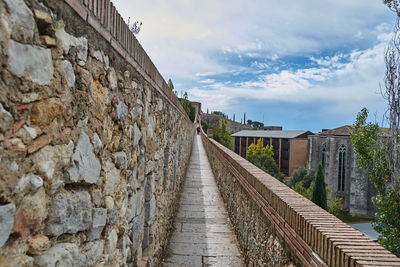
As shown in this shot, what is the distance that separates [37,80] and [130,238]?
1698 millimetres

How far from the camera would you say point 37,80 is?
1.08m

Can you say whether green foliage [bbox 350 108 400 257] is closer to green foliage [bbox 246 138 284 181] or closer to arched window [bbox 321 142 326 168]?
green foliage [bbox 246 138 284 181]

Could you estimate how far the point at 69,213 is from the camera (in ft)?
4.37

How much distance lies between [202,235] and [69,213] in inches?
160

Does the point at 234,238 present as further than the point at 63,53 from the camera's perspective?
Yes

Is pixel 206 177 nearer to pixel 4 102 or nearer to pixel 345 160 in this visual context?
pixel 4 102

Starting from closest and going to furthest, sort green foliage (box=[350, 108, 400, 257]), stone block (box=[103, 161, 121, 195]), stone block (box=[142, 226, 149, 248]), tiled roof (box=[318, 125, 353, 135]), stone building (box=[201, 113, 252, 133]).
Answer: stone block (box=[103, 161, 121, 195]) → stone block (box=[142, 226, 149, 248]) → green foliage (box=[350, 108, 400, 257]) → tiled roof (box=[318, 125, 353, 135]) → stone building (box=[201, 113, 252, 133])

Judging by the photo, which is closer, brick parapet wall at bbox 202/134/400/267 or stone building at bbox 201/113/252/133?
brick parapet wall at bbox 202/134/400/267

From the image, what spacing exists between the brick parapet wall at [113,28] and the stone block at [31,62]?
322 millimetres

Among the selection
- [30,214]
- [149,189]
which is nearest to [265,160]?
[149,189]

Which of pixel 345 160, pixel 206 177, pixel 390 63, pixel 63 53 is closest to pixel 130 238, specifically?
pixel 63 53

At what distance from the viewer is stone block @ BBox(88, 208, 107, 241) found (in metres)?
1.58

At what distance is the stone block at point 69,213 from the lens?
4.02ft

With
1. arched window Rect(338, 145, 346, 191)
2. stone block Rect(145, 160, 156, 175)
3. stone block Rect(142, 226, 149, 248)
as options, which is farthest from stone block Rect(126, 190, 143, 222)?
arched window Rect(338, 145, 346, 191)
